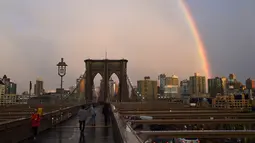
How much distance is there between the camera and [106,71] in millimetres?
95625

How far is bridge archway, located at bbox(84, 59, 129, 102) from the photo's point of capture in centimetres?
9156

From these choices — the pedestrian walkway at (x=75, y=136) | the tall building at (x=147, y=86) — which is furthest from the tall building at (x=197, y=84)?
the pedestrian walkway at (x=75, y=136)

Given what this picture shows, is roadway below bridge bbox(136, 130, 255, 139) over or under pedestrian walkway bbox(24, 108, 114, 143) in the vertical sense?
over

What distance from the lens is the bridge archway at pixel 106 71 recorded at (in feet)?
300

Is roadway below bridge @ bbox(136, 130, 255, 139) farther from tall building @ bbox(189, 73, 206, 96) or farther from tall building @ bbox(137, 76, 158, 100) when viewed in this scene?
tall building @ bbox(189, 73, 206, 96)

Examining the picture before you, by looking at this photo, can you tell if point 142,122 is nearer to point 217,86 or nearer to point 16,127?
point 16,127

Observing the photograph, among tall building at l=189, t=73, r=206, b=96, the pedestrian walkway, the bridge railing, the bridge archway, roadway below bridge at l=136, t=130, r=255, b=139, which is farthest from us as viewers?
tall building at l=189, t=73, r=206, b=96

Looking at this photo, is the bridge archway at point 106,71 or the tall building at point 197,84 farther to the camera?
the tall building at point 197,84

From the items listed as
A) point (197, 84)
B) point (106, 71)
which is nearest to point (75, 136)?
point (106, 71)

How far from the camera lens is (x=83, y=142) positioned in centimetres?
988

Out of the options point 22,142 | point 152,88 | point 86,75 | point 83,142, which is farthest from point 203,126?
point 152,88

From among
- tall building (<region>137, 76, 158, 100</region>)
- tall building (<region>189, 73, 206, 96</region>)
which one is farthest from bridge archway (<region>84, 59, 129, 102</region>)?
tall building (<region>189, 73, 206, 96</region>)

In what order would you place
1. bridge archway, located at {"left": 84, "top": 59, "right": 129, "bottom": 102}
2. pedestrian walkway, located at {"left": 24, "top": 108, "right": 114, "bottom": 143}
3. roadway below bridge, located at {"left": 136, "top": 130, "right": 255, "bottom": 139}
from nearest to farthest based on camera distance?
roadway below bridge, located at {"left": 136, "top": 130, "right": 255, "bottom": 139}, pedestrian walkway, located at {"left": 24, "top": 108, "right": 114, "bottom": 143}, bridge archway, located at {"left": 84, "top": 59, "right": 129, "bottom": 102}

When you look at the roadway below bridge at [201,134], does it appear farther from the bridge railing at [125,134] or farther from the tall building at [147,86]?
the tall building at [147,86]
